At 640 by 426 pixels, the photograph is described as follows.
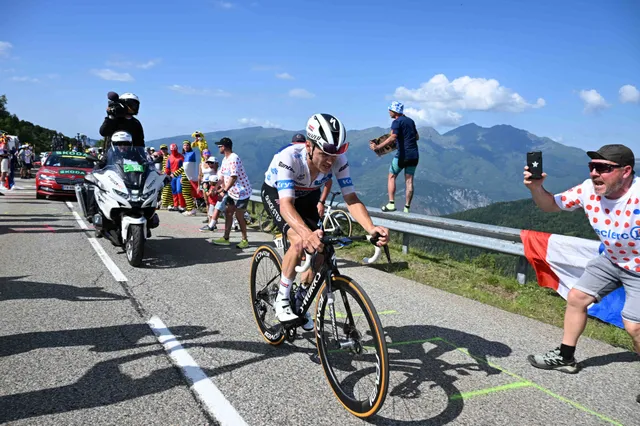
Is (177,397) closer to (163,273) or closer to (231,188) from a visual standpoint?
(163,273)

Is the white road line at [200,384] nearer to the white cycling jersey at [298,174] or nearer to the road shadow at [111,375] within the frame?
the road shadow at [111,375]

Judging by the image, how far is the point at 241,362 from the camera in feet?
12.4

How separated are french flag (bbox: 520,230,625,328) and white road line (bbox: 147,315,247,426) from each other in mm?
4219

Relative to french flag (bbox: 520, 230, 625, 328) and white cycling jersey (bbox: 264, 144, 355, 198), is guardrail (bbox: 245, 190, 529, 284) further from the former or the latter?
white cycling jersey (bbox: 264, 144, 355, 198)

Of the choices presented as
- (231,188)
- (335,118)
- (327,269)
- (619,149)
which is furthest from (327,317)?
(231,188)

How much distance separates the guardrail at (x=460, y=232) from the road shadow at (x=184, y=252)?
3045 mm

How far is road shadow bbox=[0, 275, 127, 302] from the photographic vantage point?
5.43m

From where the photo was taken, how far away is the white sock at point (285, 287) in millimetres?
3803

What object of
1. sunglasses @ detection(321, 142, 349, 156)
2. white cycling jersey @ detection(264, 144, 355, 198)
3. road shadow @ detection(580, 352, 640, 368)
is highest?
sunglasses @ detection(321, 142, 349, 156)

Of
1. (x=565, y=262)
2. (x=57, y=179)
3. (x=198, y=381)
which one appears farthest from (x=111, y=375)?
(x=57, y=179)

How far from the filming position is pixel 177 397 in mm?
3123

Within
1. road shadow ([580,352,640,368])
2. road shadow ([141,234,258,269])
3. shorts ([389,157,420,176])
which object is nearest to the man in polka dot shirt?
road shadow ([580,352,640,368])

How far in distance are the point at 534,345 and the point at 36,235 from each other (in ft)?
33.2

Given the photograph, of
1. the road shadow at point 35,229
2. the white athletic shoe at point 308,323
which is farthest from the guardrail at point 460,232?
the road shadow at point 35,229
